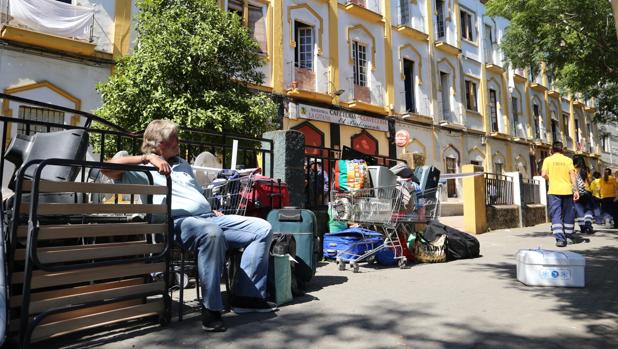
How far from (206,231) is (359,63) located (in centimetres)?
1562

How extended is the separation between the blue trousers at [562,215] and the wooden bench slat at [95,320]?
7213mm

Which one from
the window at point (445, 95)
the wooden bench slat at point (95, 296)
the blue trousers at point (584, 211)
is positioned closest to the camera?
the wooden bench slat at point (95, 296)

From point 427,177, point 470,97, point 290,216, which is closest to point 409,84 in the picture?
point 470,97

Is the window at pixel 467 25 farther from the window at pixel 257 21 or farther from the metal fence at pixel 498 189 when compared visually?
the window at pixel 257 21

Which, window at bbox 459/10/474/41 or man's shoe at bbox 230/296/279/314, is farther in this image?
window at bbox 459/10/474/41

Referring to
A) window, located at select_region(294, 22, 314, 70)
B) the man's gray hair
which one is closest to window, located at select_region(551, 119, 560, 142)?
window, located at select_region(294, 22, 314, 70)

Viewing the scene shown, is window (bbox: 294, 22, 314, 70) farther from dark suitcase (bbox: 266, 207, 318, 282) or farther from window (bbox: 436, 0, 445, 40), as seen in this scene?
dark suitcase (bbox: 266, 207, 318, 282)

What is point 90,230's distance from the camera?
259cm

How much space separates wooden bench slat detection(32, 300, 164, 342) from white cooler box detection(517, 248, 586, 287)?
12.2 ft

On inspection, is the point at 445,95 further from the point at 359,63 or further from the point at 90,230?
the point at 90,230

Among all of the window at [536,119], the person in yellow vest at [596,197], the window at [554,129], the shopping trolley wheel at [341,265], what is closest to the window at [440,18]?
the window at [536,119]

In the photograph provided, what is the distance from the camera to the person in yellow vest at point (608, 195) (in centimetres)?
1197

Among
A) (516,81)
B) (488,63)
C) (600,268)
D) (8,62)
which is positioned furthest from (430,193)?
(516,81)

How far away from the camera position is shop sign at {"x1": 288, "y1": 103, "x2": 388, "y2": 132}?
1490 centimetres
